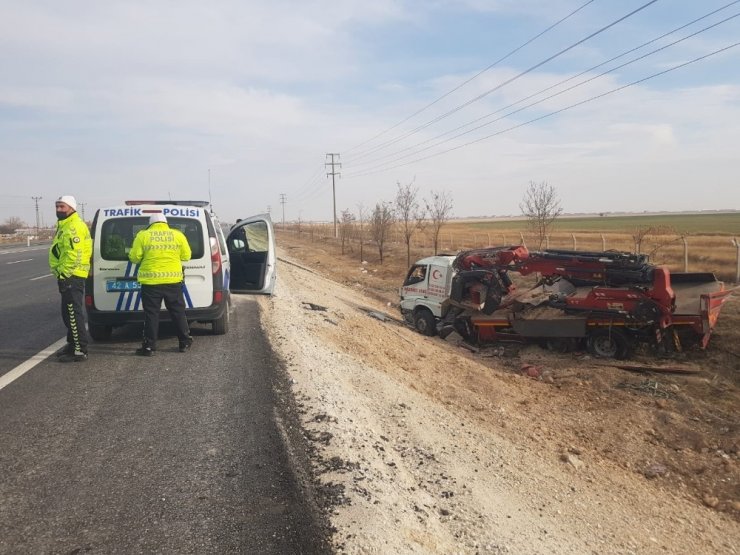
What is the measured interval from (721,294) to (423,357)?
22.2 feet

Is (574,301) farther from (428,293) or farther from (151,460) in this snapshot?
(151,460)

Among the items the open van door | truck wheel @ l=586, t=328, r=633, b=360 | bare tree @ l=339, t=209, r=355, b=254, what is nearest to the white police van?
the open van door

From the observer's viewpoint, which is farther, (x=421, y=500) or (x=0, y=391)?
(x=0, y=391)

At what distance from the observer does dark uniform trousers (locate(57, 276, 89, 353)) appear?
6.00 metres

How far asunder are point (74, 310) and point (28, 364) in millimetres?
872

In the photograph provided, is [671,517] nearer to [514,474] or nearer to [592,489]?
[592,489]

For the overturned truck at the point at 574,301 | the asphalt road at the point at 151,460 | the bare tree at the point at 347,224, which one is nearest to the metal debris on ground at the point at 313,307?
the overturned truck at the point at 574,301

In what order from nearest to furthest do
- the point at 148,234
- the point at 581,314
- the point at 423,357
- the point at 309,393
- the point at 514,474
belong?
the point at 514,474 < the point at 309,393 < the point at 148,234 < the point at 423,357 < the point at 581,314

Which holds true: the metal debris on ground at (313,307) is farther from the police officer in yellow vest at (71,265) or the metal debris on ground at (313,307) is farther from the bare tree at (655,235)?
the bare tree at (655,235)

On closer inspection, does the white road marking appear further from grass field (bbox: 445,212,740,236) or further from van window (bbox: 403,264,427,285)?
grass field (bbox: 445,212,740,236)

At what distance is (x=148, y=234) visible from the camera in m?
6.18

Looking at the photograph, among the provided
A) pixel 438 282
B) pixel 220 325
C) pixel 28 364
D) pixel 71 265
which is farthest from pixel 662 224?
pixel 28 364

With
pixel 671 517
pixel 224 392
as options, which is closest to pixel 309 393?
pixel 224 392

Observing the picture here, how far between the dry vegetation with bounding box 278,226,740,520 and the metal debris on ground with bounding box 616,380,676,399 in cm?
2
